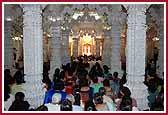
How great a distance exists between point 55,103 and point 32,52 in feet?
5.15

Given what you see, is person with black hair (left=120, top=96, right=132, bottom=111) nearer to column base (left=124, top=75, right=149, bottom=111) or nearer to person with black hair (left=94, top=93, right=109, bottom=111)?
person with black hair (left=94, top=93, right=109, bottom=111)

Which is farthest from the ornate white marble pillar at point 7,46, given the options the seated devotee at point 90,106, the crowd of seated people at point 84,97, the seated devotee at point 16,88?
the seated devotee at point 90,106

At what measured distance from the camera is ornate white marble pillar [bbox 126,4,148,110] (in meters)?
5.90

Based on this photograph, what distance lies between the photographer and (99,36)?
21469 mm

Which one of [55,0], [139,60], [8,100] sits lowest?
[8,100]

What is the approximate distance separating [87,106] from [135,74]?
1732 millimetres

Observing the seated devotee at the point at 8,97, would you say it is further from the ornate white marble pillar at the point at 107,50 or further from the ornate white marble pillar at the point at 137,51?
the ornate white marble pillar at the point at 107,50

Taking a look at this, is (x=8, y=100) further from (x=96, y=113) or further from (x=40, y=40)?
(x=96, y=113)

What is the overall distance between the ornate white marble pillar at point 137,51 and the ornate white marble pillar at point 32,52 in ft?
4.58

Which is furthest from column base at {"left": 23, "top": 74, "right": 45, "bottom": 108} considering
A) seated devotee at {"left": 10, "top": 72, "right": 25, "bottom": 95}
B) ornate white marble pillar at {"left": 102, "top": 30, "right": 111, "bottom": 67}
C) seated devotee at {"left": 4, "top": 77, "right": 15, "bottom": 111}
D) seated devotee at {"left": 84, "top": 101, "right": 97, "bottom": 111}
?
ornate white marble pillar at {"left": 102, "top": 30, "right": 111, "bottom": 67}

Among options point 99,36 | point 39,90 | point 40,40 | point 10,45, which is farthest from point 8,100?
point 99,36

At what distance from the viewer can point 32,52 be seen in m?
5.85

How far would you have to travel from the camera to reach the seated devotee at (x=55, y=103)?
14.1ft

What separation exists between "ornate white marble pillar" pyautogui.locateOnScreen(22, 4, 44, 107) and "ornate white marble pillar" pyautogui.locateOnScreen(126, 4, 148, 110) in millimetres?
1395
